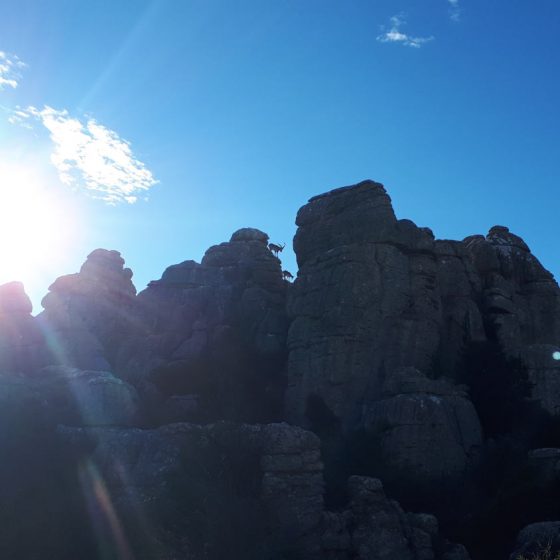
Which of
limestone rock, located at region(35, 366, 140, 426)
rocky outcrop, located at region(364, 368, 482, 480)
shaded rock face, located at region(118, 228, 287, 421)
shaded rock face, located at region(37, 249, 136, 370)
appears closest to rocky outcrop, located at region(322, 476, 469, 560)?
rocky outcrop, located at region(364, 368, 482, 480)

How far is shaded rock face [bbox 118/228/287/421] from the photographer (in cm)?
4224

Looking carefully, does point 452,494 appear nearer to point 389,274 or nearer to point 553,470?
point 553,470

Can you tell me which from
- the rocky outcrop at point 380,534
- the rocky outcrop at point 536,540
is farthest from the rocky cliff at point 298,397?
the rocky outcrop at point 536,540

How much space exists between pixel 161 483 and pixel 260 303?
916 inches

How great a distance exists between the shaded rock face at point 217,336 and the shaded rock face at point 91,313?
1.43 meters

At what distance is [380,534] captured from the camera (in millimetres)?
25234

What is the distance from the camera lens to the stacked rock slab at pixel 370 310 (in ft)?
127

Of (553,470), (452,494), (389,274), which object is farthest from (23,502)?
(389,274)

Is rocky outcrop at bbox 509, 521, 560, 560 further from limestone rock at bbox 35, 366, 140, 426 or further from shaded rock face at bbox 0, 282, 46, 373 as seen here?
shaded rock face at bbox 0, 282, 46, 373

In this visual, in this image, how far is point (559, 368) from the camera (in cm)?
3897

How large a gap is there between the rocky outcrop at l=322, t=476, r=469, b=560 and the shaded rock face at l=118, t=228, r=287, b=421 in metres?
14.1

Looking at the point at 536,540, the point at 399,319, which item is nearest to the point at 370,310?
the point at 399,319

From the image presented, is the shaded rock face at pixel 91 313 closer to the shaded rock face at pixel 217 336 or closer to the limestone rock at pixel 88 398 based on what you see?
the shaded rock face at pixel 217 336

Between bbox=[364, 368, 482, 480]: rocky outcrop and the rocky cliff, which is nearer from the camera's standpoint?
the rocky cliff
